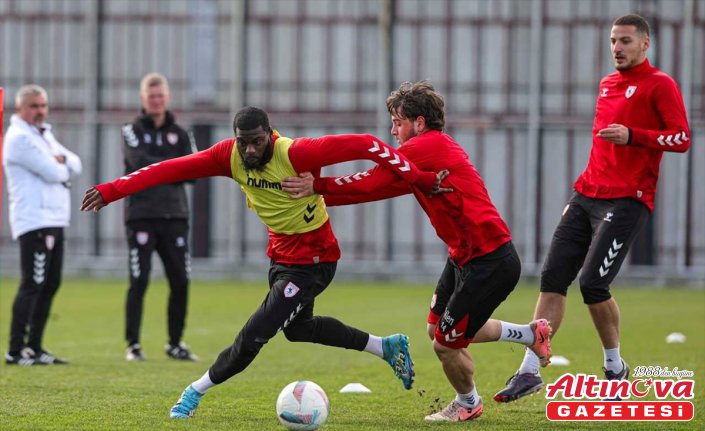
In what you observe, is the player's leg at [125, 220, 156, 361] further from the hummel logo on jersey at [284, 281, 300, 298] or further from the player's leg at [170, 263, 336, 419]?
the hummel logo on jersey at [284, 281, 300, 298]

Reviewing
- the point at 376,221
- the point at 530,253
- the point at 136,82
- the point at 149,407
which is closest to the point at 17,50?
the point at 136,82

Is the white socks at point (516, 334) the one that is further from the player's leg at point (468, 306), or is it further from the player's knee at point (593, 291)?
the player's knee at point (593, 291)

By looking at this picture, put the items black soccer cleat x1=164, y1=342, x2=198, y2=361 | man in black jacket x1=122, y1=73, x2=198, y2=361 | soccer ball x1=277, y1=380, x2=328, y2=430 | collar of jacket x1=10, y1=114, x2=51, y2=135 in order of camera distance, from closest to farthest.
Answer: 1. soccer ball x1=277, y1=380, x2=328, y2=430
2. collar of jacket x1=10, y1=114, x2=51, y2=135
3. black soccer cleat x1=164, y1=342, x2=198, y2=361
4. man in black jacket x1=122, y1=73, x2=198, y2=361

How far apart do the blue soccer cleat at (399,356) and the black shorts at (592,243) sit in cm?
103

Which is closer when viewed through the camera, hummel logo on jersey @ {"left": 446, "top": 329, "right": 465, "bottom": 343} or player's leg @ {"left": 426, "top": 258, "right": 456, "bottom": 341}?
hummel logo on jersey @ {"left": 446, "top": 329, "right": 465, "bottom": 343}

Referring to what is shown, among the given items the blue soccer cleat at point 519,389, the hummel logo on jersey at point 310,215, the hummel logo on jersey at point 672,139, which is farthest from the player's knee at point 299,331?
the hummel logo on jersey at point 672,139

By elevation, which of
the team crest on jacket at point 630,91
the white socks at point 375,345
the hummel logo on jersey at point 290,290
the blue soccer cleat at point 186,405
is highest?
the team crest on jacket at point 630,91

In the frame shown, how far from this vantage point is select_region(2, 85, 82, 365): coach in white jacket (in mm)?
10797

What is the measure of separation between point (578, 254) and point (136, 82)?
15983 millimetres

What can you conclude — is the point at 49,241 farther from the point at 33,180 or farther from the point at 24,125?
the point at 24,125

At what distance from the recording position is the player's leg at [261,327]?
750 centimetres

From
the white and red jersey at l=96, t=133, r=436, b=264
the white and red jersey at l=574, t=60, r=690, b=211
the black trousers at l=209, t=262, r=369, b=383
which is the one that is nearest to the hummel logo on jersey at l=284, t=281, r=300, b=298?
the black trousers at l=209, t=262, r=369, b=383

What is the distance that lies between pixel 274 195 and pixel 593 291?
7.15ft

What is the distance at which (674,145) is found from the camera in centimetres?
805
